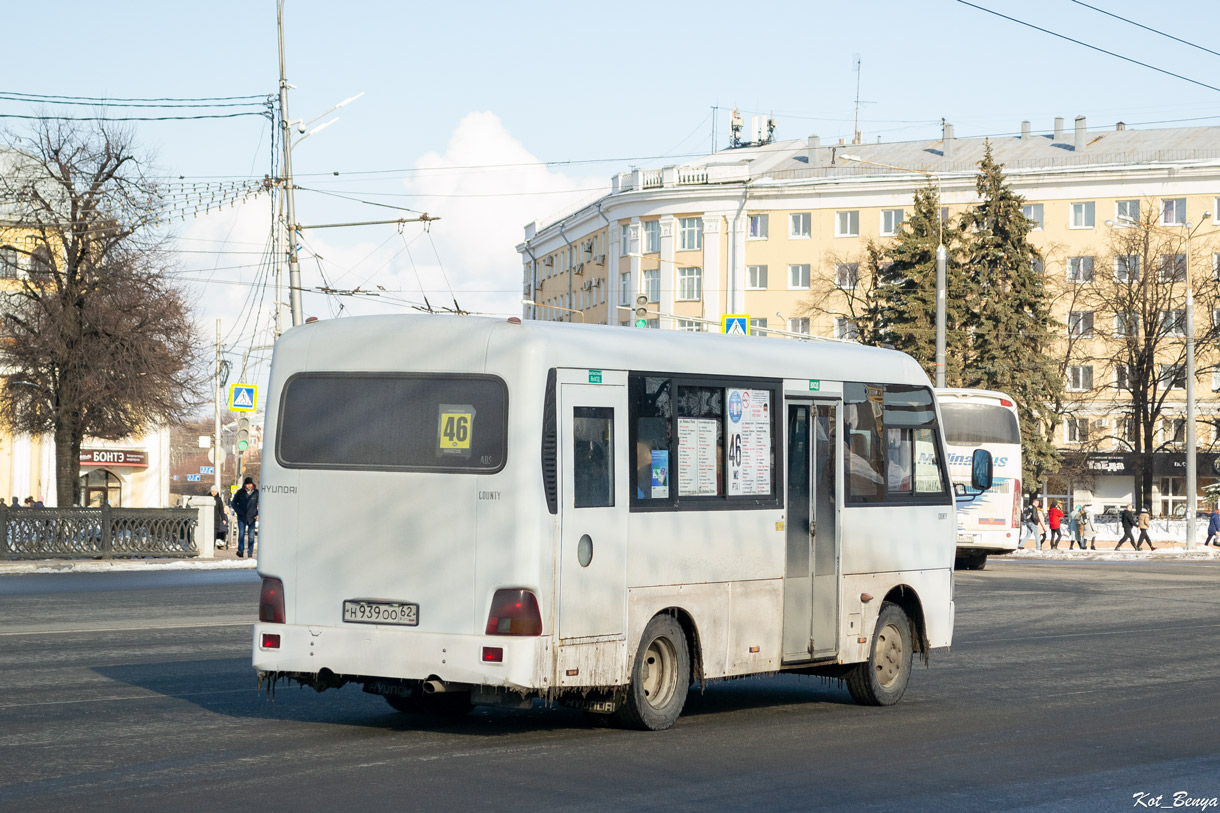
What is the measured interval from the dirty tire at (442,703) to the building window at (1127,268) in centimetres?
6287

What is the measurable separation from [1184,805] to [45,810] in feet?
17.8

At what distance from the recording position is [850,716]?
38.5 ft

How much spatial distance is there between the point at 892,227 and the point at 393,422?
77152mm

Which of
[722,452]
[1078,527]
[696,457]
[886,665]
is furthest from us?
[1078,527]

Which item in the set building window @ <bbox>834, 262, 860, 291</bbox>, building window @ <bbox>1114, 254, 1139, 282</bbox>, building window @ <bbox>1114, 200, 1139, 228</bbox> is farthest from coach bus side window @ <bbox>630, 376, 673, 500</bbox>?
building window @ <bbox>1114, 200, 1139, 228</bbox>

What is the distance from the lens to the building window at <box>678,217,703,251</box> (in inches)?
3477

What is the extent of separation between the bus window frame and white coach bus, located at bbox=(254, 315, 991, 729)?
0.05 ft

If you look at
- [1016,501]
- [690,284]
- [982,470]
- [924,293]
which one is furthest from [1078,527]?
[982,470]

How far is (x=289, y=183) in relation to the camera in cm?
3475

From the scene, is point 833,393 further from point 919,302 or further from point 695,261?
point 695,261

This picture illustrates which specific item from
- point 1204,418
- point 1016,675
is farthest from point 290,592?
point 1204,418

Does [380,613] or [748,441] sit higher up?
[748,441]

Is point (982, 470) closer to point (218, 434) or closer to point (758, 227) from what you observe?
point (218, 434)

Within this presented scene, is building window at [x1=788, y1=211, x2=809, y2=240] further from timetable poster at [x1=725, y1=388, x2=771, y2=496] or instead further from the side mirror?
timetable poster at [x1=725, y1=388, x2=771, y2=496]
